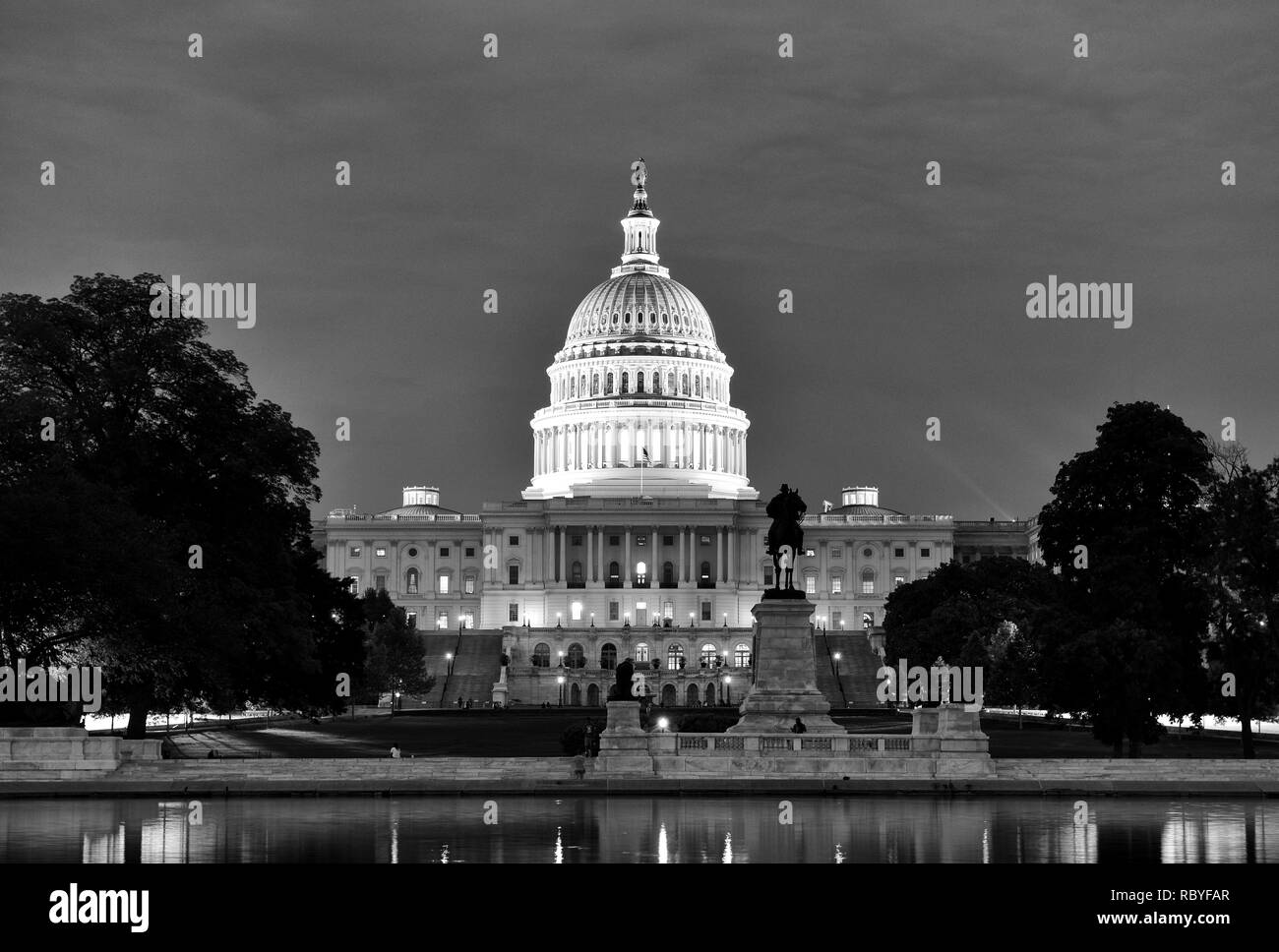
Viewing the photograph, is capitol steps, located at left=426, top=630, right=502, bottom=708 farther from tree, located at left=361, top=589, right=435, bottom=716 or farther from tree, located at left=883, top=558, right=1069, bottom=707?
tree, located at left=883, top=558, right=1069, bottom=707

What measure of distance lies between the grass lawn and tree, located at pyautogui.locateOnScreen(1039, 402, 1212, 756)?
16.8ft

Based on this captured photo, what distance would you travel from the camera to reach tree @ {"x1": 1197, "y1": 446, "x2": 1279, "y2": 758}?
61.7 meters

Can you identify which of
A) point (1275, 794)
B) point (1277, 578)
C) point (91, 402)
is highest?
point (91, 402)

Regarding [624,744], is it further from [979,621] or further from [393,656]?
[393,656]

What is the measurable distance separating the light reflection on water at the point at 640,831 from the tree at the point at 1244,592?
15.5 meters

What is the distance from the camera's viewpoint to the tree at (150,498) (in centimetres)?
5500

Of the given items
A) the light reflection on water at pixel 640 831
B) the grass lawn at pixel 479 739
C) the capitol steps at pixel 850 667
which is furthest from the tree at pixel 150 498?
the capitol steps at pixel 850 667

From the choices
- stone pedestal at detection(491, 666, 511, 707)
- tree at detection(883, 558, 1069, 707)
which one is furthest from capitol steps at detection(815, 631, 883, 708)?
stone pedestal at detection(491, 666, 511, 707)

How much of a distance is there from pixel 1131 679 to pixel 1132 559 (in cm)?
390

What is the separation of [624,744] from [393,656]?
7632cm
